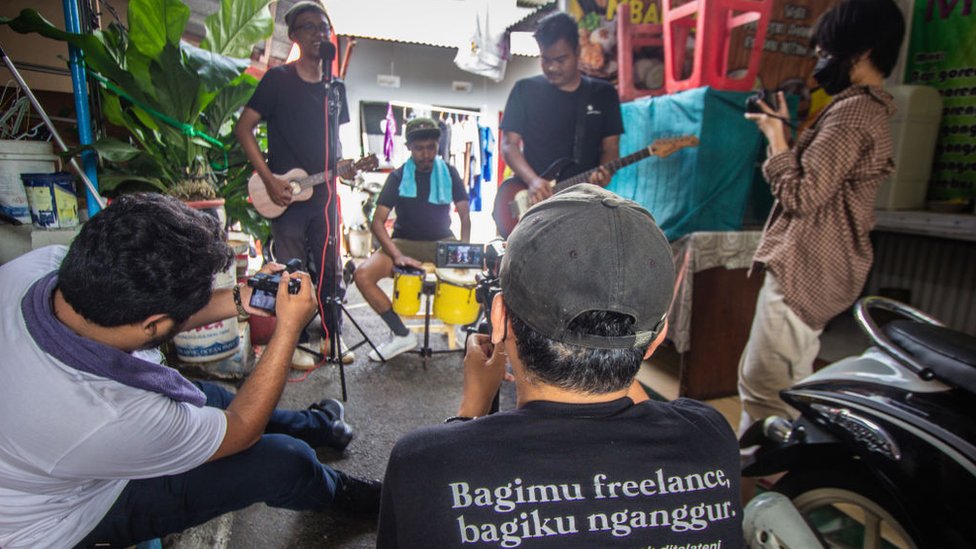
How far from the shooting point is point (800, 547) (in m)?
1.16

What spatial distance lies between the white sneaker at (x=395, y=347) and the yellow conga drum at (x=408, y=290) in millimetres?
202

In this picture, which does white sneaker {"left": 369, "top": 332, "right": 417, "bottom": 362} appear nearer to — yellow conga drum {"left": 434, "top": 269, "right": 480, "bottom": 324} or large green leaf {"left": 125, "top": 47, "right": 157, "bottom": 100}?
yellow conga drum {"left": 434, "top": 269, "right": 480, "bottom": 324}

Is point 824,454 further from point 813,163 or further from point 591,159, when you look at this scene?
point 591,159

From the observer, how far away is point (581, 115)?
3.04m

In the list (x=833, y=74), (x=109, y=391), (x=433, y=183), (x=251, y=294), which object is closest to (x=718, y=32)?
(x=833, y=74)

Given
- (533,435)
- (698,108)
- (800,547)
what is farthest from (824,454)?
(698,108)

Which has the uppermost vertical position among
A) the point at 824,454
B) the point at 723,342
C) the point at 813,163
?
the point at 813,163

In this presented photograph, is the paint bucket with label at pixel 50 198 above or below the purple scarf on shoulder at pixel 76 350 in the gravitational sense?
above

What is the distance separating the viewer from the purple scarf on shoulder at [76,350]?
0.98 metres

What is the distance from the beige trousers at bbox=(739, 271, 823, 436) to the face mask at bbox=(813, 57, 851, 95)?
743 mm

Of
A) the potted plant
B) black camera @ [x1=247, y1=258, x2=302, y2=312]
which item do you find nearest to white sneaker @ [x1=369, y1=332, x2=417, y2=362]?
the potted plant

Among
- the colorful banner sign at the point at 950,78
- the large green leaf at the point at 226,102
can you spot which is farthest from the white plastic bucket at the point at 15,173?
the colorful banner sign at the point at 950,78

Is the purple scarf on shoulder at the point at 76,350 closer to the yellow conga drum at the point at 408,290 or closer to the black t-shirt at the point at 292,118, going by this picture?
the black t-shirt at the point at 292,118

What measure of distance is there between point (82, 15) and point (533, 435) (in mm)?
3225
